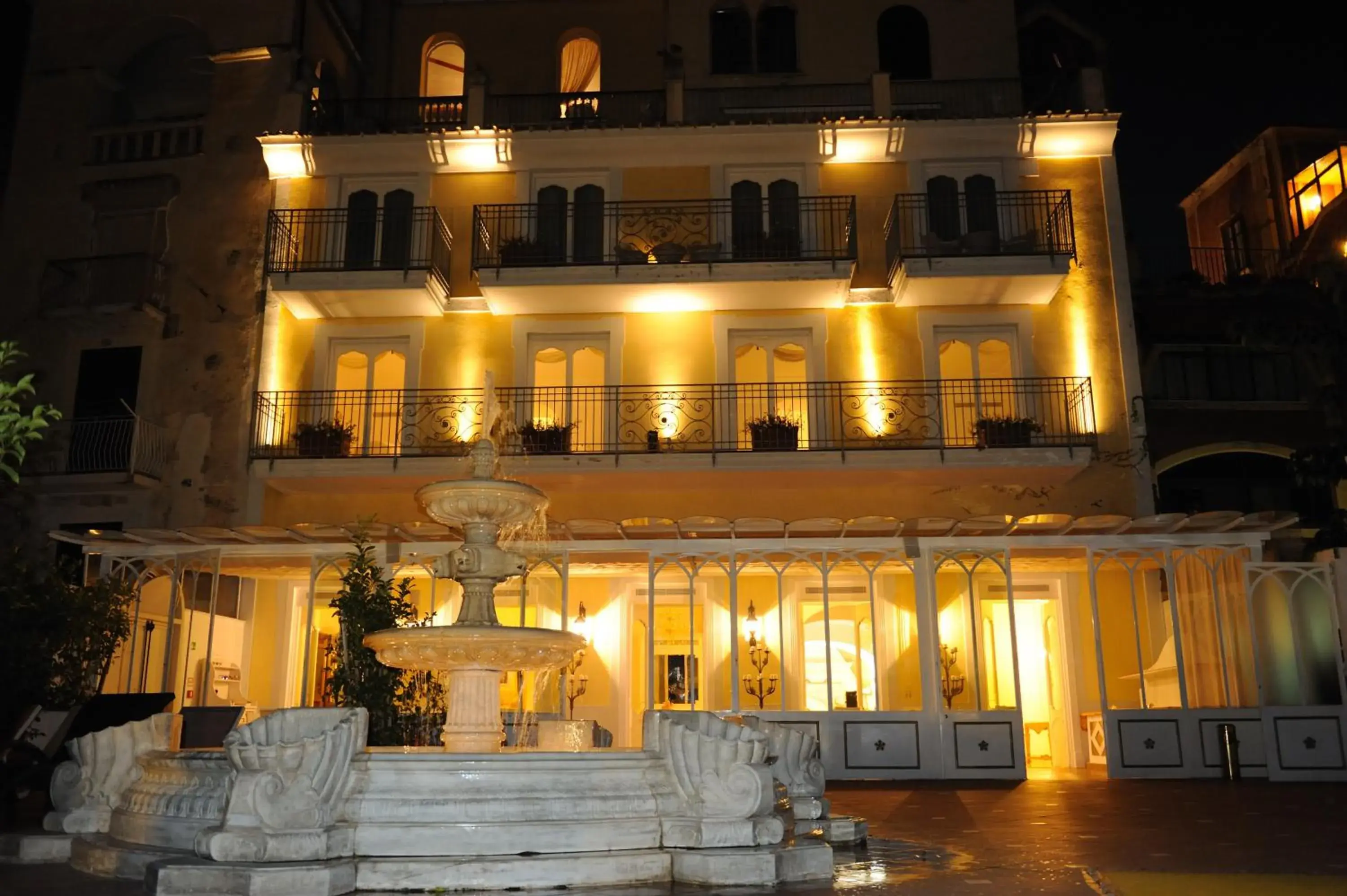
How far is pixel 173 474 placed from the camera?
55.2ft

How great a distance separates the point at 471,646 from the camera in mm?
7285

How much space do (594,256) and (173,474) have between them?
7.26 metres

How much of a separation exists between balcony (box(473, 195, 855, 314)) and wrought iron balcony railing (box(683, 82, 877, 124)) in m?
1.84

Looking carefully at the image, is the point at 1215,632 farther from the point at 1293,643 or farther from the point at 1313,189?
the point at 1313,189

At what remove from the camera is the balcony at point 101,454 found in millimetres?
16531

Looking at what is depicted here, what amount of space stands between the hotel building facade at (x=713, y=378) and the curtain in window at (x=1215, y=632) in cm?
7

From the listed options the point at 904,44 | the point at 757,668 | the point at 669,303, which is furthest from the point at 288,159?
the point at 757,668

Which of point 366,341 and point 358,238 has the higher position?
point 358,238

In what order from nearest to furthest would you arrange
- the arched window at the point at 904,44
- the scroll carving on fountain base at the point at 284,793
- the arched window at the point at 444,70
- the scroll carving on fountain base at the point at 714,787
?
the scroll carving on fountain base at the point at 284,793, the scroll carving on fountain base at the point at 714,787, the arched window at the point at 904,44, the arched window at the point at 444,70

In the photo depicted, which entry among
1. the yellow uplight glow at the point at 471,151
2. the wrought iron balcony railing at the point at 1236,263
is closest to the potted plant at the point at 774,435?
the yellow uplight glow at the point at 471,151

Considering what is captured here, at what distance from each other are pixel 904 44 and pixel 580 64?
19.4ft

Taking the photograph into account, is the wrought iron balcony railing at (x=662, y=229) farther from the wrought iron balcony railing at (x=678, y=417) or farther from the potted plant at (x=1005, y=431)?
the potted plant at (x=1005, y=431)

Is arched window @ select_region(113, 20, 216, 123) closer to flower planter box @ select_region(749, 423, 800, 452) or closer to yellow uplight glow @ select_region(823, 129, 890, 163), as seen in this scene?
yellow uplight glow @ select_region(823, 129, 890, 163)

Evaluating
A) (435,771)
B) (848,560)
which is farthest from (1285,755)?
(435,771)
